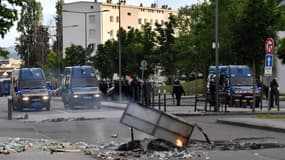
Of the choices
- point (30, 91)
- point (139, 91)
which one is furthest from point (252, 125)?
point (30, 91)

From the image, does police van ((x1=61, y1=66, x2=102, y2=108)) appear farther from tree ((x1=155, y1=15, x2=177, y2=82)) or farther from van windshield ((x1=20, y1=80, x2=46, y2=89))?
tree ((x1=155, y1=15, x2=177, y2=82))

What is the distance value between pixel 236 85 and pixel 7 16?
34.8 metres

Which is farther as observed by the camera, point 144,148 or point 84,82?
point 84,82

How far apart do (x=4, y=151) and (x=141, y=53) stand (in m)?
54.9

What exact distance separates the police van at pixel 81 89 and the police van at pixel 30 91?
65.4 inches

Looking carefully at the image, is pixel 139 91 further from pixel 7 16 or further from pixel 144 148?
pixel 7 16

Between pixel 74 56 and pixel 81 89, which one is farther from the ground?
pixel 74 56

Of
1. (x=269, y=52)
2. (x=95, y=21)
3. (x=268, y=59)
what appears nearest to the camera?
(x=269, y=52)

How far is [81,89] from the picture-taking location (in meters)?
44.9

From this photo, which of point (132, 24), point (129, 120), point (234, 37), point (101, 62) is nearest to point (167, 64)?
point (101, 62)

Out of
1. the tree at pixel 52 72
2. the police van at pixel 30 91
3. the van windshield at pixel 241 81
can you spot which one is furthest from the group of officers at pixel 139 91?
the tree at pixel 52 72

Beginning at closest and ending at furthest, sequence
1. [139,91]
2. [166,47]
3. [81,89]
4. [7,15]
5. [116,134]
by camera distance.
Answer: [7,15]
[116,134]
[139,91]
[81,89]
[166,47]

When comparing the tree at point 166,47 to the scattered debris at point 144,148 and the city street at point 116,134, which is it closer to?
the city street at point 116,134

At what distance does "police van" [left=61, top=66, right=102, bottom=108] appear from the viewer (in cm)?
4409
